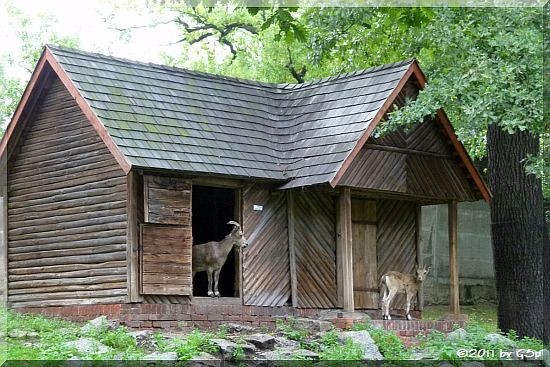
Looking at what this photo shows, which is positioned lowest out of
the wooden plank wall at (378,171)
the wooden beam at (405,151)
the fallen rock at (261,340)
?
the fallen rock at (261,340)

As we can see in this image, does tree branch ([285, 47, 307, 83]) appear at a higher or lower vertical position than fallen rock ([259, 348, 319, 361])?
higher

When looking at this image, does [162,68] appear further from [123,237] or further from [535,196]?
[535,196]

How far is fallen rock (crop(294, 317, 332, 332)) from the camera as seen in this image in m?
19.6

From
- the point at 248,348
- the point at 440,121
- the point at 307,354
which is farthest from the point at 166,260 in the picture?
the point at 440,121

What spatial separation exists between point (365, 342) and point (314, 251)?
3836 millimetres

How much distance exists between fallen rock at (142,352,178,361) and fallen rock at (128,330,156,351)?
2.86 ft

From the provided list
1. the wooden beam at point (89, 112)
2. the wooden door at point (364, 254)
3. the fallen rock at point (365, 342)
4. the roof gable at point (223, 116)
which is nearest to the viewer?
the fallen rock at point (365, 342)

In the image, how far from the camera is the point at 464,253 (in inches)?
1192

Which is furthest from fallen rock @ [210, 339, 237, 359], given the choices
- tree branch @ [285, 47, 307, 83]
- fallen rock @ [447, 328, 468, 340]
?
tree branch @ [285, 47, 307, 83]

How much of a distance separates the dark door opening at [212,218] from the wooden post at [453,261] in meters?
4.68

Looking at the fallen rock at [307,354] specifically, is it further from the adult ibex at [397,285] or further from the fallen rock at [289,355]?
the adult ibex at [397,285]

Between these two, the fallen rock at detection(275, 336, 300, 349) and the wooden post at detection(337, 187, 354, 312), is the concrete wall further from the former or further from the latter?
the fallen rock at detection(275, 336, 300, 349)

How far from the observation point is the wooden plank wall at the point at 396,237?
2314 cm

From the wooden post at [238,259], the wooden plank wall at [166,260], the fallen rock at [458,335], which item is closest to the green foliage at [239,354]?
the wooden plank wall at [166,260]
